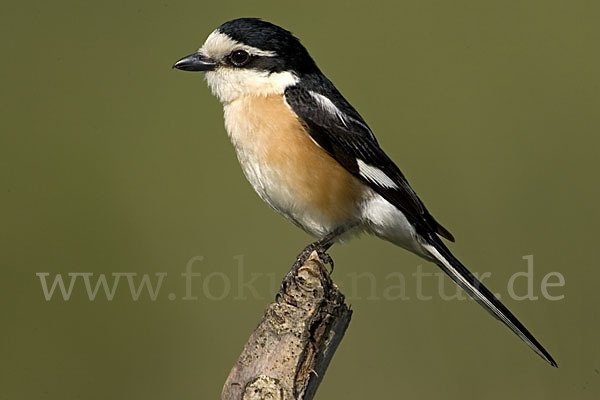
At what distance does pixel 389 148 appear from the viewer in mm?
6055

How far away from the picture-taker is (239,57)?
13.5ft

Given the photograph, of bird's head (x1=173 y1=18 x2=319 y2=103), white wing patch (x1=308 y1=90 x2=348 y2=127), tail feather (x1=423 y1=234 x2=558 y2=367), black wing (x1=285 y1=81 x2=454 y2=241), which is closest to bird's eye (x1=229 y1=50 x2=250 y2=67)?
bird's head (x1=173 y1=18 x2=319 y2=103)

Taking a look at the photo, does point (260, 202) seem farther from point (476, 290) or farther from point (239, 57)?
point (476, 290)

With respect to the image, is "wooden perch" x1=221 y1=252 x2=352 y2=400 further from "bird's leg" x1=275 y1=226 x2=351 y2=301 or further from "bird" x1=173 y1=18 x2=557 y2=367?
"bird" x1=173 y1=18 x2=557 y2=367

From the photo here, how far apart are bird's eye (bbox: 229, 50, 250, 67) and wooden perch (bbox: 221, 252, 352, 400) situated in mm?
1366

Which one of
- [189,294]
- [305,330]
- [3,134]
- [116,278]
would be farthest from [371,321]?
[3,134]

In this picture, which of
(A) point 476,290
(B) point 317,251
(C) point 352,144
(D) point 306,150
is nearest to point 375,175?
(C) point 352,144

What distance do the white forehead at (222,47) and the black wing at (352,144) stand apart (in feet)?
0.79

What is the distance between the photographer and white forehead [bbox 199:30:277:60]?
13.4 ft

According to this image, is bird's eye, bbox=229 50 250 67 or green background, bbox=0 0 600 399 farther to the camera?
green background, bbox=0 0 600 399

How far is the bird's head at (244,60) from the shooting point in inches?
161

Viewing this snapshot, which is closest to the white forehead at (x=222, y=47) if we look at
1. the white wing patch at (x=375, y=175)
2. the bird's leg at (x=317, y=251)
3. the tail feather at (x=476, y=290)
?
the white wing patch at (x=375, y=175)

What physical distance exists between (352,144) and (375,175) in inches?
7.6

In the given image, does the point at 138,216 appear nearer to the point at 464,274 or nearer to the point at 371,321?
the point at 371,321
